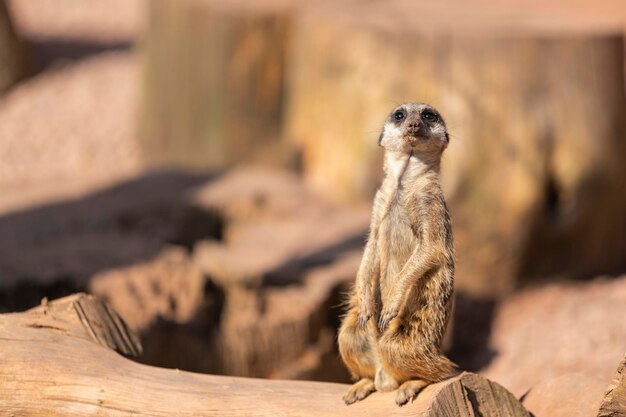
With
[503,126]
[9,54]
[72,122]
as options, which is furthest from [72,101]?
[503,126]

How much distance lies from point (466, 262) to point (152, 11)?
9.62ft

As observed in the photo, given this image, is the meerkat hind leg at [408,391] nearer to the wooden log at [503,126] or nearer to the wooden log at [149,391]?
the wooden log at [149,391]

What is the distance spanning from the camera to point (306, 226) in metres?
6.14

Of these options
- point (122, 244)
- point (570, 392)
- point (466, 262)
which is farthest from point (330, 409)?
point (466, 262)

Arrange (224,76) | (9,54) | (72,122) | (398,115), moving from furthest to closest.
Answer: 1. (9,54)
2. (72,122)
3. (224,76)
4. (398,115)

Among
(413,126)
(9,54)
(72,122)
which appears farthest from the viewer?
(9,54)

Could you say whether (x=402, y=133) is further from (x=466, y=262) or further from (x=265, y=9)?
(x=265, y=9)

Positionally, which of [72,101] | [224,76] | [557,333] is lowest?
[557,333]

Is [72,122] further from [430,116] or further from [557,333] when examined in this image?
[430,116]

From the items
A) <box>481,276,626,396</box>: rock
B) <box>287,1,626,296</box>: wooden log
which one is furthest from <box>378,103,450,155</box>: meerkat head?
<box>287,1,626,296</box>: wooden log

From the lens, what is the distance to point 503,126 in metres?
6.18

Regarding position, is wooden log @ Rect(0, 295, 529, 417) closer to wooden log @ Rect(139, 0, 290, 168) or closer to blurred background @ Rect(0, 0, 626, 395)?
blurred background @ Rect(0, 0, 626, 395)

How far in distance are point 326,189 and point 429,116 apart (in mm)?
3270

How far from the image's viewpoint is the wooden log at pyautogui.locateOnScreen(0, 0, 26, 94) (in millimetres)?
9664
